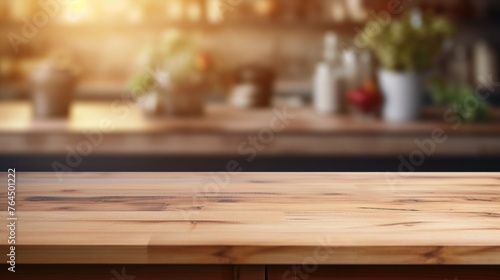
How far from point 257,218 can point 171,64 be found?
187cm

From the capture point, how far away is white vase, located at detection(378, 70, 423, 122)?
288 cm

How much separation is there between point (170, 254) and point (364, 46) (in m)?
2.10

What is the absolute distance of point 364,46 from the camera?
9.85ft

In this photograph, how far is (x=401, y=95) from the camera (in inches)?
114

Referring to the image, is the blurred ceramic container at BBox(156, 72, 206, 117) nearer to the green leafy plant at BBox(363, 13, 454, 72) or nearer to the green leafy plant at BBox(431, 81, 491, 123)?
the green leafy plant at BBox(363, 13, 454, 72)

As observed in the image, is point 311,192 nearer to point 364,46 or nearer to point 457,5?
point 364,46

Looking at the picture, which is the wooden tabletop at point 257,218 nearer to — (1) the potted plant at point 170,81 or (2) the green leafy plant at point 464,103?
(2) the green leafy plant at point 464,103

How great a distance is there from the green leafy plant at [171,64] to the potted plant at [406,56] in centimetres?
72

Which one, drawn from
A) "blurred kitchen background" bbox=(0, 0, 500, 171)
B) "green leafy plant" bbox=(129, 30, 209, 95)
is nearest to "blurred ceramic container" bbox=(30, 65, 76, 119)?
"blurred kitchen background" bbox=(0, 0, 500, 171)

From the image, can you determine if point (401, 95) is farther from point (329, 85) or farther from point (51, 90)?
point (51, 90)

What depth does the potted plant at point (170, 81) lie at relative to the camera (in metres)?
3.02

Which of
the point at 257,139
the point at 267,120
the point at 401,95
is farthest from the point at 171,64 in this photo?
the point at 401,95

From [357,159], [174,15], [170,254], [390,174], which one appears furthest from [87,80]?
[170,254]

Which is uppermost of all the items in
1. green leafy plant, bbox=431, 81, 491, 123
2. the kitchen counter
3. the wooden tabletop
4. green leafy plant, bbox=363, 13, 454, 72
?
green leafy plant, bbox=363, 13, 454, 72
